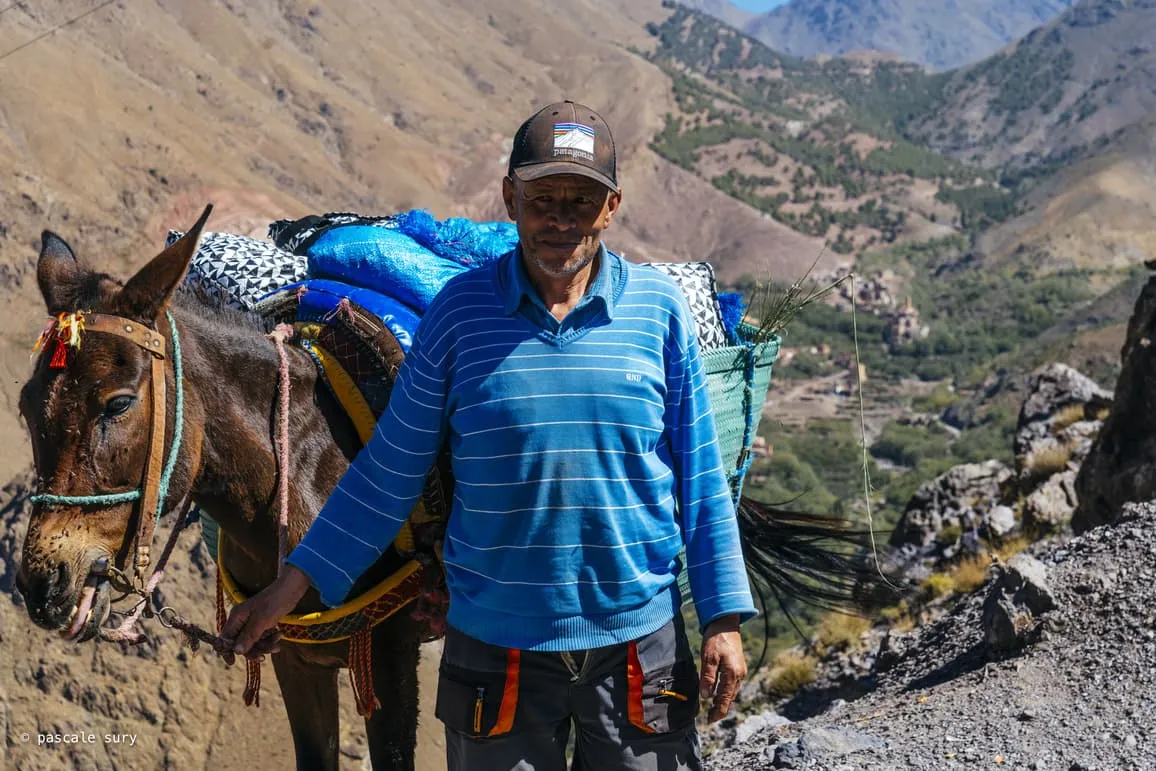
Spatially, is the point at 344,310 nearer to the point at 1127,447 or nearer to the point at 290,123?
the point at 1127,447

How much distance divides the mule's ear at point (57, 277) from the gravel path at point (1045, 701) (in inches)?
118

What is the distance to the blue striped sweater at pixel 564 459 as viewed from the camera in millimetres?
2025

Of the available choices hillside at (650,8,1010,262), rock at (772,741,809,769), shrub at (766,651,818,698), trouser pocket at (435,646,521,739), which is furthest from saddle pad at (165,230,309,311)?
hillside at (650,8,1010,262)

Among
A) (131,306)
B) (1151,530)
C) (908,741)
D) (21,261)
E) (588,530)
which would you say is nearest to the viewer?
(588,530)

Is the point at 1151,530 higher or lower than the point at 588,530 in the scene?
higher

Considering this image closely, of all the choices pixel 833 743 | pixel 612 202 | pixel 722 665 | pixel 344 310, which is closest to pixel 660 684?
pixel 722 665

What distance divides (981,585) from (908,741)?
325 cm

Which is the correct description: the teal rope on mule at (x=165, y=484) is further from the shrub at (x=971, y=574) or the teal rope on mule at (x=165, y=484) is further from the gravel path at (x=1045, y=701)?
the shrub at (x=971, y=574)

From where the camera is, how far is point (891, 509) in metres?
29.9

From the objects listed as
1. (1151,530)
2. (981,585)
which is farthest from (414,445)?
(981,585)

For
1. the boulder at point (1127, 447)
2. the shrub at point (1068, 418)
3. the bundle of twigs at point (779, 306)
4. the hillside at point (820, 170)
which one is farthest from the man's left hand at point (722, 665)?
the hillside at point (820, 170)

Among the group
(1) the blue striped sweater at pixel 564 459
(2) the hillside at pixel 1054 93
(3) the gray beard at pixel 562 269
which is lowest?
(1) the blue striped sweater at pixel 564 459

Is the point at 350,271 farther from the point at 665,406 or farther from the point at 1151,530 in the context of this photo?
the point at 1151,530

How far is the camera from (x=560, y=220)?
6.79 feet
